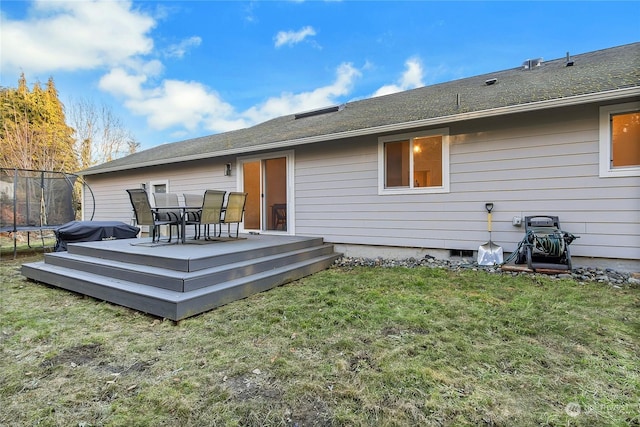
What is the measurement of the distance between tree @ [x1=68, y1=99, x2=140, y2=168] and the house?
38.5ft

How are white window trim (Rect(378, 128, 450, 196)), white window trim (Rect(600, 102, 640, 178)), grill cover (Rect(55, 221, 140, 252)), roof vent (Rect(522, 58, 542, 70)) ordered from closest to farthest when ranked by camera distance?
white window trim (Rect(600, 102, 640, 178)) < white window trim (Rect(378, 128, 450, 196)) < grill cover (Rect(55, 221, 140, 252)) < roof vent (Rect(522, 58, 542, 70))

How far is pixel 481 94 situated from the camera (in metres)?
5.65

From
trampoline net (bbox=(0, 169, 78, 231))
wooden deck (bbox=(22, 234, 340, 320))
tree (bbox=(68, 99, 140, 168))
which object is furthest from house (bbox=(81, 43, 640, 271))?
tree (bbox=(68, 99, 140, 168))

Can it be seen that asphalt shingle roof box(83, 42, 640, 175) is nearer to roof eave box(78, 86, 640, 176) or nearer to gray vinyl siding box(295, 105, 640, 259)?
roof eave box(78, 86, 640, 176)

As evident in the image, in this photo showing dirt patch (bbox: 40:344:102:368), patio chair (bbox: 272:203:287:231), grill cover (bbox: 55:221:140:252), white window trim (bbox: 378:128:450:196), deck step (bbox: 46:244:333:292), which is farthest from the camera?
patio chair (bbox: 272:203:287:231)

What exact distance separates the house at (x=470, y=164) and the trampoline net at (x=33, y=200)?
372 centimetres

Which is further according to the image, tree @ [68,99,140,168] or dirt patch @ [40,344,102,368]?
tree @ [68,99,140,168]

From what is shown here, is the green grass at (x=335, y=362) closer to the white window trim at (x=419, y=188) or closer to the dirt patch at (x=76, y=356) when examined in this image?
the dirt patch at (x=76, y=356)

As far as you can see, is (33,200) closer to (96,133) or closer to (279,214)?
(279,214)

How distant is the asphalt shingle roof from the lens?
4383 mm

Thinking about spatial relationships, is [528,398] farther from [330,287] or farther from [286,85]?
[286,85]

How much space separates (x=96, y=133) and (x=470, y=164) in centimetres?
1823

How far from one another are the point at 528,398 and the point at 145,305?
3216mm

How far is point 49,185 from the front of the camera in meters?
7.86
